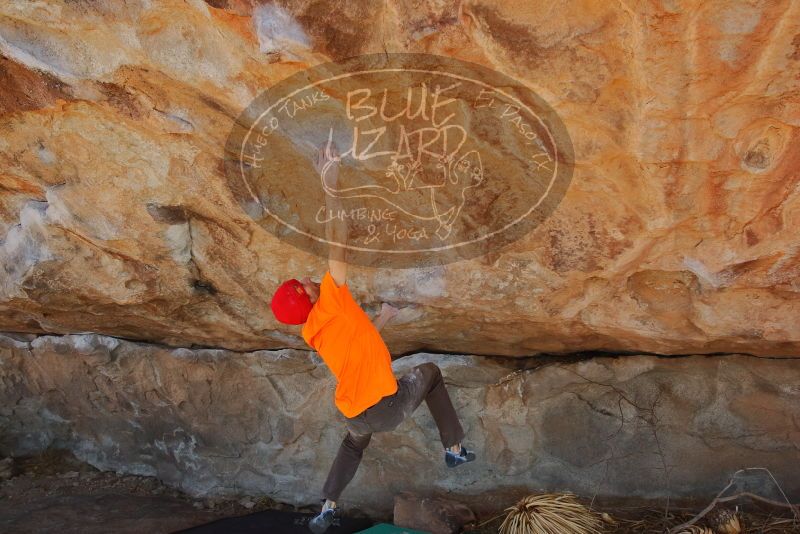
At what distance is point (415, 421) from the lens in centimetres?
324

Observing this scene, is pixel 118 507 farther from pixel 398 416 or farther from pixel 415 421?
pixel 398 416

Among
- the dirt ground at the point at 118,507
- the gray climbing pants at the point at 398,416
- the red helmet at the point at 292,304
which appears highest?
the red helmet at the point at 292,304

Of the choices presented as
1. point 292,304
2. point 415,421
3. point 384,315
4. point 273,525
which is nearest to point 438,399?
point 384,315

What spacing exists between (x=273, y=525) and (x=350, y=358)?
1.25 m

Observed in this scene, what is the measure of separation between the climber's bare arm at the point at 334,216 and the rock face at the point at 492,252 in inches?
10.7

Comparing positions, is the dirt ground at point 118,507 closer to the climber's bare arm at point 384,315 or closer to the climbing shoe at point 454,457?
the climbing shoe at point 454,457

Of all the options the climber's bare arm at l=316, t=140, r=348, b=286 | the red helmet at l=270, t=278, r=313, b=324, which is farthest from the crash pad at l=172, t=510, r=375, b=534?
the climber's bare arm at l=316, t=140, r=348, b=286

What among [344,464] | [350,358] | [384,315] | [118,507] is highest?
[384,315]

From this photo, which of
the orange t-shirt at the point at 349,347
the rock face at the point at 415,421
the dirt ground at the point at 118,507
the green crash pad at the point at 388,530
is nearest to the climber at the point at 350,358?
the orange t-shirt at the point at 349,347

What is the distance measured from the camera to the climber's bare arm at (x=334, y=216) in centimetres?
232

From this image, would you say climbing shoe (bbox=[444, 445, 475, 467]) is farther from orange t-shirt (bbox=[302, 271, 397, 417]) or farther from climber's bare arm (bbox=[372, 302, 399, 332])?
climber's bare arm (bbox=[372, 302, 399, 332])

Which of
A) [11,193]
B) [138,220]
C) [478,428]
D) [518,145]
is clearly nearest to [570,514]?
[478,428]

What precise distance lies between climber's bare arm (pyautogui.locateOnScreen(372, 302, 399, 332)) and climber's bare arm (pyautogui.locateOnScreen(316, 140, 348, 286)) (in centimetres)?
27

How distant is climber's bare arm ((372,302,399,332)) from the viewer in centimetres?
261
